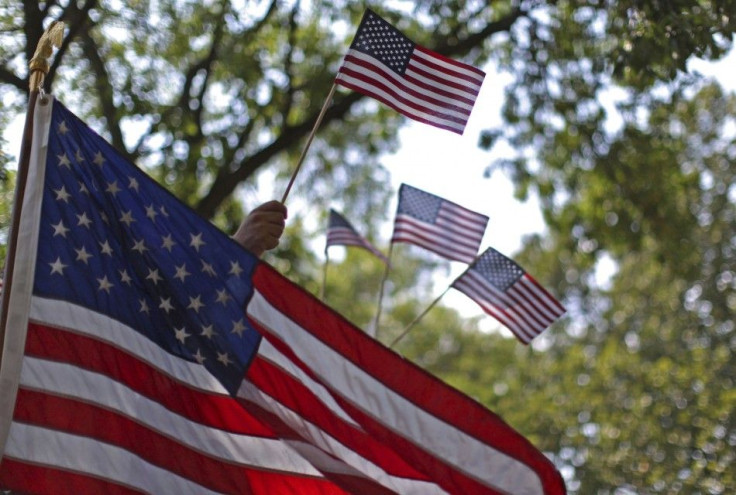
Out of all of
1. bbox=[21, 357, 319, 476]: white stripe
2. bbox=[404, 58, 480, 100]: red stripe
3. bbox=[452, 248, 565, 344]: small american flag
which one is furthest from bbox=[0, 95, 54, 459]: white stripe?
bbox=[452, 248, 565, 344]: small american flag

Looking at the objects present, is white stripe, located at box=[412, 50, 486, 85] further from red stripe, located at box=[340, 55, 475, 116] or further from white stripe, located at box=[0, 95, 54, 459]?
white stripe, located at box=[0, 95, 54, 459]

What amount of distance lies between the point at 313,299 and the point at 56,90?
24.2 feet

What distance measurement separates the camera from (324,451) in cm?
610

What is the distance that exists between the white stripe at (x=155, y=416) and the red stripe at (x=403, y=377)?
0.63m

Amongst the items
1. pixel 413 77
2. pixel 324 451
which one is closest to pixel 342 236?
pixel 413 77

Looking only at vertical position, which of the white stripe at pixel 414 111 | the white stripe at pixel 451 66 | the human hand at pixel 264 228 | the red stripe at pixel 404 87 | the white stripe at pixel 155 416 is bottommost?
the white stripe at pixel 155 416

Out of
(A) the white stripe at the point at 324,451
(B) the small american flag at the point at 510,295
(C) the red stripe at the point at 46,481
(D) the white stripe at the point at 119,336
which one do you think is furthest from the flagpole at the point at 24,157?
(B) the small american flag at the point at 510,295

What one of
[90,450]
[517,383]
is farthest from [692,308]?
[90,450]

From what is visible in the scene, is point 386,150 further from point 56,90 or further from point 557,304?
point 557,304

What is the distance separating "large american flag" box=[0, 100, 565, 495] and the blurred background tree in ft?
11.4

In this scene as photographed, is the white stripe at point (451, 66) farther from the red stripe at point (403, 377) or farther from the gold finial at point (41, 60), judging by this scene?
the gold finial at point (41, 60)

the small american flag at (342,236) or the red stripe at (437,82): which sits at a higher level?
the small american flag at (342,236)

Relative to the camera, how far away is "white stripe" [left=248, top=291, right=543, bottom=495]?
623 cm

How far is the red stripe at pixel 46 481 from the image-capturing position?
525cm
